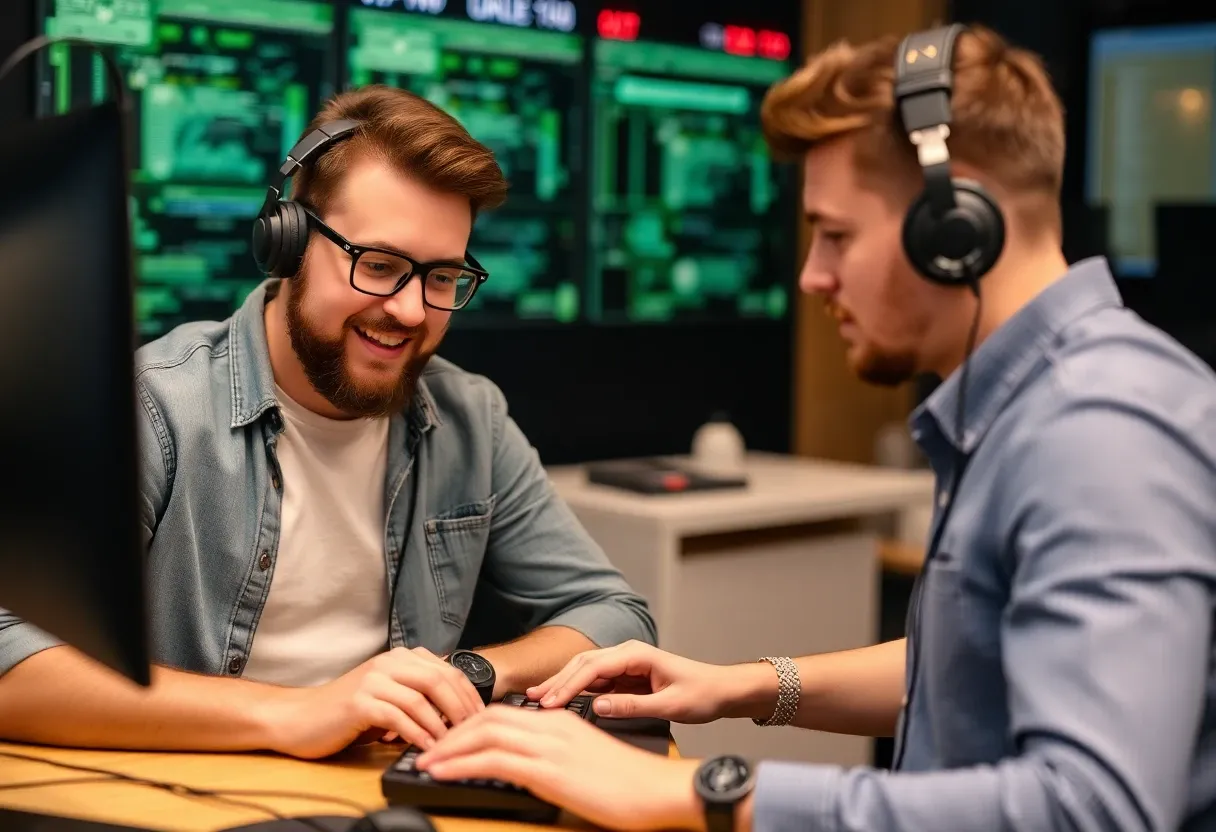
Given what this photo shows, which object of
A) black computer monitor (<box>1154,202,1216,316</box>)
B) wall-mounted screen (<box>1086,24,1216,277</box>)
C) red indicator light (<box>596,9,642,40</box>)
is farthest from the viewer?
wall-mounted screen (<box>1086,24,1216,277</box>)

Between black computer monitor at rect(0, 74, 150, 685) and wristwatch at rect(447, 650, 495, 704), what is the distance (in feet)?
1.59

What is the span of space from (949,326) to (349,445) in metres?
0.91

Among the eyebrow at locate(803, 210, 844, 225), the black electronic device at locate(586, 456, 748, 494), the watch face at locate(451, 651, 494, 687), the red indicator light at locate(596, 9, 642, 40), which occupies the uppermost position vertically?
the red indicator light at locate(596, 9, 642, 40)

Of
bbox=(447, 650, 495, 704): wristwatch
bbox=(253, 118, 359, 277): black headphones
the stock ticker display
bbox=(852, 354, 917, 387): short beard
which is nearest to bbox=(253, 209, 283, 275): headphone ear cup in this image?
bbox=(253, 118, 359, 277): black headphones

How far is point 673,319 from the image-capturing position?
361 cm

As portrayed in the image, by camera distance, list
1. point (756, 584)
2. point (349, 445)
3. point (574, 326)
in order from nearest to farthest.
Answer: point (349, 445)
point (756, 584)
point (574, 326)

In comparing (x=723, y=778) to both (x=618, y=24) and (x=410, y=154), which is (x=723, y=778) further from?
(x=618, y=24)

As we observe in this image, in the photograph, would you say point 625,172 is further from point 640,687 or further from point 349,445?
point 640,687

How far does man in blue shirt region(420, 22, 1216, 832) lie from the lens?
937mm

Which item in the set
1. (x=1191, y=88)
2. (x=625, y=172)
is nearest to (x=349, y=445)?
(x=625, y=172)

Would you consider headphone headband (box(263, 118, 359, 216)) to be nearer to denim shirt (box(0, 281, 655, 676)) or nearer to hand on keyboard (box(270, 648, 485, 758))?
denim shirt (box(0, 281, 655, 676))

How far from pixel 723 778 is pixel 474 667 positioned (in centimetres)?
45

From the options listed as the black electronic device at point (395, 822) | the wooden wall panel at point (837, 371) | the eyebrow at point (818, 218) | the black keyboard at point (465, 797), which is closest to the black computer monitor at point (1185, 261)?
the wooden wall panel at point (837, 371)

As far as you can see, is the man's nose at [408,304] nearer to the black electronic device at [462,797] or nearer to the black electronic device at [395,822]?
the black electronic device at [462,797]
